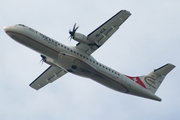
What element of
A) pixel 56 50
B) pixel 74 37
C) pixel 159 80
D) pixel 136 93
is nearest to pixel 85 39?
pixel 74 37

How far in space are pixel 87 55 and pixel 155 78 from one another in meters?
9.08

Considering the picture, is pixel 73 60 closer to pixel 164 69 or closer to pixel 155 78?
pixel 155 78

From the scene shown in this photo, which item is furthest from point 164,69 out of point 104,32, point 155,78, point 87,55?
point 87,55

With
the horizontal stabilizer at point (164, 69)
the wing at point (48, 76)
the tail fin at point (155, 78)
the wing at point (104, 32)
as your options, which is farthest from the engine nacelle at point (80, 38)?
the horizontal stabilizer at point (164, 69)

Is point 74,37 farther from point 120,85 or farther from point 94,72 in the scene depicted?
point 120,85

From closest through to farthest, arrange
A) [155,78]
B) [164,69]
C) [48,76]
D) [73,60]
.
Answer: [73,60], [164,69], [155,78], [48,76]

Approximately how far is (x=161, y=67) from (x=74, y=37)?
1116 centimetres

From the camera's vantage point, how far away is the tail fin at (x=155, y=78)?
31.2 meters

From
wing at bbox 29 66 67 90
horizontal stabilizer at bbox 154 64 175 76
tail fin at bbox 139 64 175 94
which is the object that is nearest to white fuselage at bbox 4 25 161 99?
tail fin at bbox 139 64 175 94

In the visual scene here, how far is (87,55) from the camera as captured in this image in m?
28.5

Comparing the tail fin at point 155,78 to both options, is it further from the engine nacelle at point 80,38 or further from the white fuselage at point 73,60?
the engine nacelle at point 80,38

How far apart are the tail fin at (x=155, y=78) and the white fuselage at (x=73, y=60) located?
1143 millimetres

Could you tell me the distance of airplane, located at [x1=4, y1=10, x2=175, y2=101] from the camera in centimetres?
2639

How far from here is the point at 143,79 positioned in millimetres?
31609
